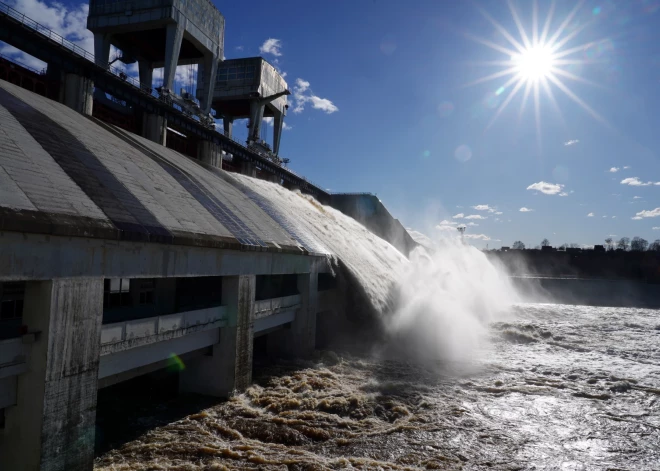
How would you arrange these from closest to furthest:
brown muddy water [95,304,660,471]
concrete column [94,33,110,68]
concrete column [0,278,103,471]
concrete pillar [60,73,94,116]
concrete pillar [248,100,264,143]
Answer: concrete column [0,278,103,471], brown muddy water [95,304,660,471], concrete pillar [60,73,94,116], concrete column [94,33,110,68], concrete pillar [248,100,264,143]

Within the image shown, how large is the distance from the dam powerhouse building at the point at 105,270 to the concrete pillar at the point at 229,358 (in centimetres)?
5

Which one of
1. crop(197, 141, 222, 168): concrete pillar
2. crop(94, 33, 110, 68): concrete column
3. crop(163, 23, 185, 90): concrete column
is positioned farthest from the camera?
crop(197, 141, 222, 168): concrete pillar

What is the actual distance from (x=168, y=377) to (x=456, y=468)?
1048 centimetres

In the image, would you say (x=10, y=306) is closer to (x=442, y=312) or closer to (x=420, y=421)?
(x=420, y=421)

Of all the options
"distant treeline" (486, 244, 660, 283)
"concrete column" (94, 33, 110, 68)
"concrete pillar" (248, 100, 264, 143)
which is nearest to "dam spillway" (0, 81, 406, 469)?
"concrete column" (94, 33, 110, 68)

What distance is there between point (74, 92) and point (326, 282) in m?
21.7

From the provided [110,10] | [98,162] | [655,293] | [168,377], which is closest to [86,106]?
[110,10]

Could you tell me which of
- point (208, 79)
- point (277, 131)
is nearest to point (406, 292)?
point (208, 79)

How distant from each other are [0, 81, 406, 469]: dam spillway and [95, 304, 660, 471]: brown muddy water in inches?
73.1

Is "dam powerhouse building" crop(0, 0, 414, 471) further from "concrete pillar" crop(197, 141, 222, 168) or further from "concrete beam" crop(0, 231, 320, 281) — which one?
"concrete pillar" crop(197, 141, 222, 168)

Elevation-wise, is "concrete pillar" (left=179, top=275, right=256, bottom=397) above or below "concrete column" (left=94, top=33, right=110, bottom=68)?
below

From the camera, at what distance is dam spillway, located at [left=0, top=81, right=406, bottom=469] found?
8.17 m

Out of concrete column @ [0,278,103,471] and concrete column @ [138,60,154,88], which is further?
concrete column @ [138,60,154,88]

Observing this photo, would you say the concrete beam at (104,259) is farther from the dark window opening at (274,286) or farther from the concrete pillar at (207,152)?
the concrete pillar at (207,152)
